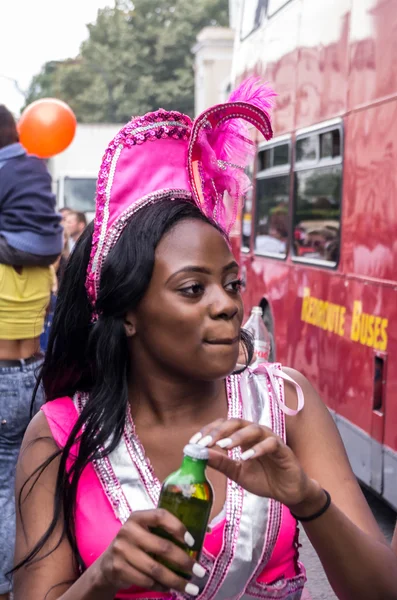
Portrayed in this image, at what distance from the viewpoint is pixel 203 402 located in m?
2.35

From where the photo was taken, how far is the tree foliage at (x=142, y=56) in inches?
1914

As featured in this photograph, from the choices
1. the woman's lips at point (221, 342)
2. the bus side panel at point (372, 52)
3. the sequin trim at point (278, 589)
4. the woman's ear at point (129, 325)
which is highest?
the bus side panel at point (372, 52)

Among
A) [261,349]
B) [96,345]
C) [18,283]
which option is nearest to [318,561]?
[261,349]

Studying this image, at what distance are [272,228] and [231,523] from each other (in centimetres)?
700

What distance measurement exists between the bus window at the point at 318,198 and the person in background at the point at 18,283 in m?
2.85

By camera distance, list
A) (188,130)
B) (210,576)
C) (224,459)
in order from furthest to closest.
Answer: (188,130) → (210,576) → (224,459)

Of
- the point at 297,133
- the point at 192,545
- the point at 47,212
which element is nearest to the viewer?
the point at 192,545

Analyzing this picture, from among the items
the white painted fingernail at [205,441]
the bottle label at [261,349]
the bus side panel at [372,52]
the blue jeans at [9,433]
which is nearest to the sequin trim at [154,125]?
the white painted fingernail at [205,441]

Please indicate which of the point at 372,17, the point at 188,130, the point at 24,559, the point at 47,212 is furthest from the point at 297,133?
the point at 24,559

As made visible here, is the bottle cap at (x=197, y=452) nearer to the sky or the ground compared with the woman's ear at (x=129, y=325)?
nearer to the ground

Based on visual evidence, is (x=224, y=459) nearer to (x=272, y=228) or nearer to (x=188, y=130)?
(x=188, y=130)

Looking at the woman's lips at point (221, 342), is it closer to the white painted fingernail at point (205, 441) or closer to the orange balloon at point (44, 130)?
the white painted fingernail at point (205, 441)

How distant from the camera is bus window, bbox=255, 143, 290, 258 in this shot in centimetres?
838

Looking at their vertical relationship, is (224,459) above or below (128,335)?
below
